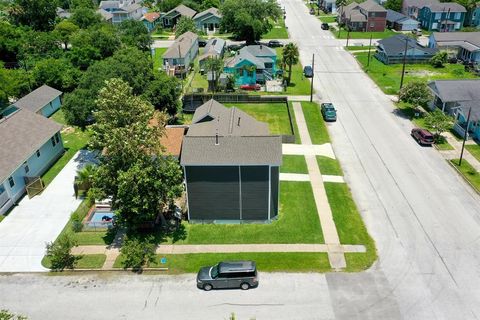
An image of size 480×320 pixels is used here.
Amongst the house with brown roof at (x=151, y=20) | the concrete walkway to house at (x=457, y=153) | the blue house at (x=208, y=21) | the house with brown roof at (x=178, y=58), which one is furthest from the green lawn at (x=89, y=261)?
the house with brown roof at (x=151, y=20)

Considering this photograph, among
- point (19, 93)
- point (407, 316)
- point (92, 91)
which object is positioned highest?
point (92, 91)

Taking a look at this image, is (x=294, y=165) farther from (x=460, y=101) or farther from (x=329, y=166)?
(x=460, y=101)

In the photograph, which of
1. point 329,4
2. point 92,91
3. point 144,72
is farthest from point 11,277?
point 329,4

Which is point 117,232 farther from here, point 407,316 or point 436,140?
point 436,140

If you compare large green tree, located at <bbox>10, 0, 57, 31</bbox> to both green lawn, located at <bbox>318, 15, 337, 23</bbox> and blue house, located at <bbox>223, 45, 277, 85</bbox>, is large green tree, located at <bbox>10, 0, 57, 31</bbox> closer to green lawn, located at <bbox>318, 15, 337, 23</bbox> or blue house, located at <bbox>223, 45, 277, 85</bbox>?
blue house, located at <bbox>223, 45, 277, 85</bbox>

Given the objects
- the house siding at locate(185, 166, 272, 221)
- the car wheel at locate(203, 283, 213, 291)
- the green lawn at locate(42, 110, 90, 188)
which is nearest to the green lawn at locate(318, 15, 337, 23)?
the green lawn at locate(42, 110, 90, 188)

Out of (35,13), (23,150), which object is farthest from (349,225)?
(35,13)

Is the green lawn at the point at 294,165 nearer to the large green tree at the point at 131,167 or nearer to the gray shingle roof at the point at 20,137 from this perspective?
the large green tree at the point at 131,167
